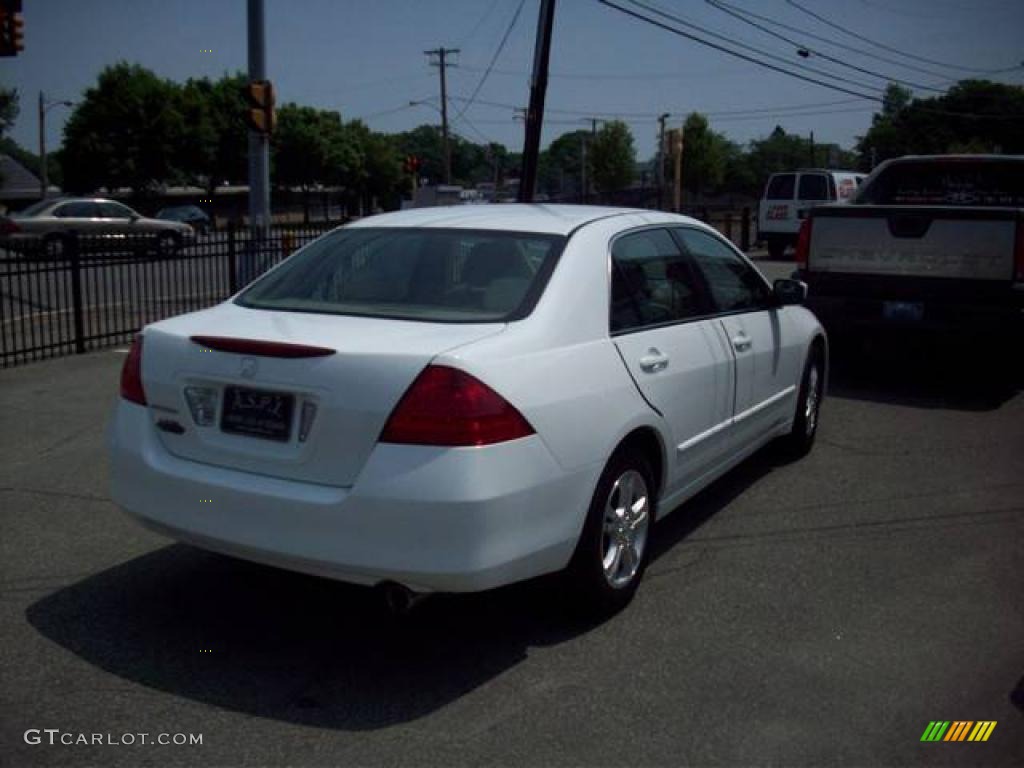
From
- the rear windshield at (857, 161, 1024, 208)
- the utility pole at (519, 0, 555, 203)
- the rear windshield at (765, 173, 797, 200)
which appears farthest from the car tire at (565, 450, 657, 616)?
the rear windshield at (765, 173, 797, 200)

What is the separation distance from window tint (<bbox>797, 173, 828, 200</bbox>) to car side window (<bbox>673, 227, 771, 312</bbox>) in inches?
806

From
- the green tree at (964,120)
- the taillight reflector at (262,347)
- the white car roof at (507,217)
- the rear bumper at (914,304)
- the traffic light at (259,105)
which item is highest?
the green tree at (964,120)

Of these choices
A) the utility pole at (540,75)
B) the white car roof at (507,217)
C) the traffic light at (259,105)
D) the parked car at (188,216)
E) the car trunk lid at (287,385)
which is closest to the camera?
the car trunk lid at (287,385)

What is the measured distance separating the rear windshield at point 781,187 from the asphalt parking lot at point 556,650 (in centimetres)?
2060

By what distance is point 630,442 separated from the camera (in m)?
4.45

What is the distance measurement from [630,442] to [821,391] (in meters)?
3.35

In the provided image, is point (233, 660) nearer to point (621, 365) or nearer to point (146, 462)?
point (146, 462)

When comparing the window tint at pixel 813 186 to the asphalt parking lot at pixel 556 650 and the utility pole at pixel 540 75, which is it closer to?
the utility pole at pixel 540 75

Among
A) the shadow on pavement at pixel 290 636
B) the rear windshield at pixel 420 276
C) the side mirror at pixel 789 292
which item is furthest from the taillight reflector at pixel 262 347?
the side mirror at pixel 789 292

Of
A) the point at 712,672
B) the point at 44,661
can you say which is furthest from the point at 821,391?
the point at 44,661

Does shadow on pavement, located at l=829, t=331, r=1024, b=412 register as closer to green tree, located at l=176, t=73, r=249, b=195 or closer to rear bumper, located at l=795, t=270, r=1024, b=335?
rear bumper, located at l=795, t=270, r=1024, b=335

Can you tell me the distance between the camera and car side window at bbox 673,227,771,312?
5582mm

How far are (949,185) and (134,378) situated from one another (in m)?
9.67

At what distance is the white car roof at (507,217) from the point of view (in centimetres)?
479
